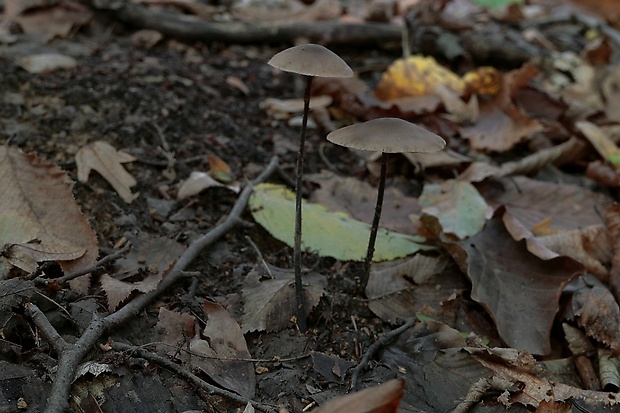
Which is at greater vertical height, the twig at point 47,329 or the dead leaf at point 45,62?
the dead leaf at point 45,62

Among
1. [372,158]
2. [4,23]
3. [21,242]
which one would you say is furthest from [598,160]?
[4,23]

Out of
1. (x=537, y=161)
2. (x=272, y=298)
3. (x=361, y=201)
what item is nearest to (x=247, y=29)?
(x=361, y=201)

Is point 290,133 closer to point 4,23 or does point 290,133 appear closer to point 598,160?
point 598,160

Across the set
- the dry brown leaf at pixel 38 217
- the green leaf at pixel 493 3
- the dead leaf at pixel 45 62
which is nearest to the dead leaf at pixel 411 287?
the dry brown leaf at pixel 38 217

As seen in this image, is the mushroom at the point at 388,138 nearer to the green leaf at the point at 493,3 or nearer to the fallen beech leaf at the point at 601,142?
the fallen beech leaf at the point at 601,142

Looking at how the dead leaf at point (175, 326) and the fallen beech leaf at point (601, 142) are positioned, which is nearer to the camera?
the dead leaf at point (175, 326)

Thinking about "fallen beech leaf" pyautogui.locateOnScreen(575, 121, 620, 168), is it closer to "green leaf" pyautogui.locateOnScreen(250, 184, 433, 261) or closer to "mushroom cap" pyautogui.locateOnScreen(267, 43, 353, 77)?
"green leaf" pyautogui.locateOnScreen(250, 184, 433, 261)

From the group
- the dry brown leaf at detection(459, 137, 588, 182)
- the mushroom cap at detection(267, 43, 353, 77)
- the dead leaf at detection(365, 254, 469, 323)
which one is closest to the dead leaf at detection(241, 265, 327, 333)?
the dead leaf at detection(365, 254, 469, 323)
